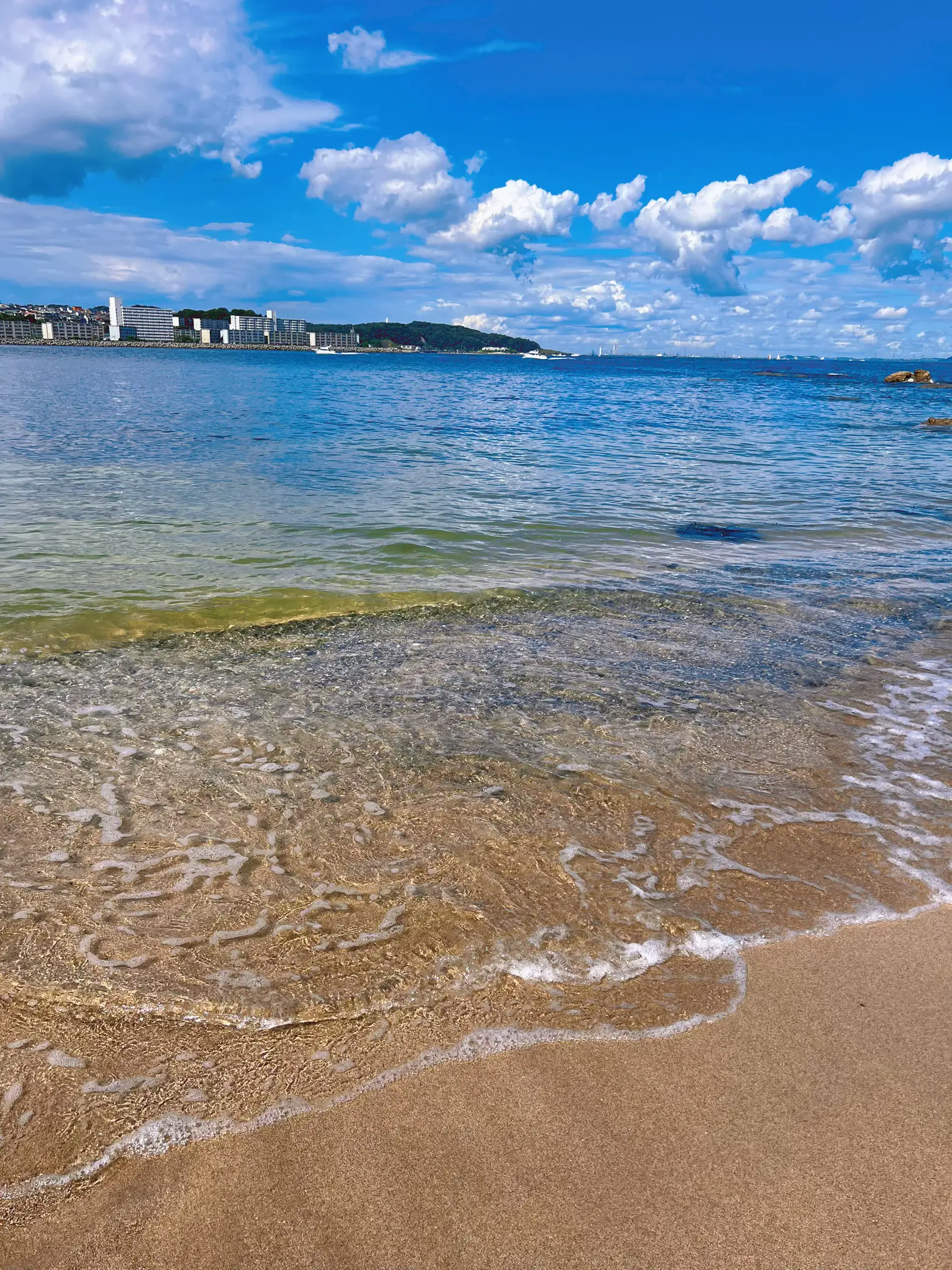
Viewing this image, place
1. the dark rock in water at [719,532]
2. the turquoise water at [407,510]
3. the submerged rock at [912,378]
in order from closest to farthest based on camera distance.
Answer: the turquoise water at [407,510] < the dark rock in water at [719,532] < the submerged rock at [912,378]

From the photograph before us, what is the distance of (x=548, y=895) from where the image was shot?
4.37m

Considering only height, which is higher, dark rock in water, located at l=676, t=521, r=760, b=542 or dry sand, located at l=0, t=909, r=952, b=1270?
dark rock in water, located at l=676, t=521, r=760, b=542

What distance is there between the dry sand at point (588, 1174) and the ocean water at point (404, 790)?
0.54 feet

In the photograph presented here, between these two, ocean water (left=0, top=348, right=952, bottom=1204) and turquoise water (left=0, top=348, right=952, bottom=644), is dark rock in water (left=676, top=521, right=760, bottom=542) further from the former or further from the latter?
ocean water (left=0, top=348, right=952, bottom=1204)

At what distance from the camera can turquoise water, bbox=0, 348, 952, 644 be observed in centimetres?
1109

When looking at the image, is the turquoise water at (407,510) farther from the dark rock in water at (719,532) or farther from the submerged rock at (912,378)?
the submerged rock at (912,378)

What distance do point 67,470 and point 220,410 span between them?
914 inches

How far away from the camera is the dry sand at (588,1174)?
2.48 metres

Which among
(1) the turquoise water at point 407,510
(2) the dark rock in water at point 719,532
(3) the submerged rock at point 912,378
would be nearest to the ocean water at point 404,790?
(1) the turquoise water at point 407,510

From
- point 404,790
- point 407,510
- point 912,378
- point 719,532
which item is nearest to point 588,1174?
point 404,790

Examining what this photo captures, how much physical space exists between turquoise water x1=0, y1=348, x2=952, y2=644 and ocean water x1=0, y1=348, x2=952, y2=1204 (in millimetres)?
149

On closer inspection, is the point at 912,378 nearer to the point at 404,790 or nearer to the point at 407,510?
the point at 407,510

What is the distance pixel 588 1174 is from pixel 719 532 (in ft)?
49.0

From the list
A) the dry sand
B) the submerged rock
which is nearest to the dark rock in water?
the dry sand
